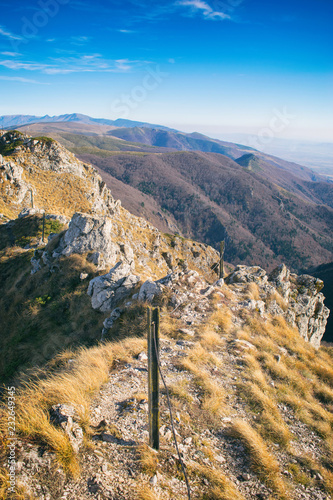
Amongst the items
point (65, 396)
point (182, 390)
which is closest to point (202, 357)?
point (182, 390)

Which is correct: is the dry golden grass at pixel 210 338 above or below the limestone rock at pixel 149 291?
below

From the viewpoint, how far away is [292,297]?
19750mm

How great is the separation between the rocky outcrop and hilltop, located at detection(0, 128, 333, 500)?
0.54 ft

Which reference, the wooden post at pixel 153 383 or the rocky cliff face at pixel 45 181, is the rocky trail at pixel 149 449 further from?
the rocky cliff face at pixel 45 181

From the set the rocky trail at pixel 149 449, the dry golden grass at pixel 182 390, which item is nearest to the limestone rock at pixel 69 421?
the rocky trail at pixel 149 449

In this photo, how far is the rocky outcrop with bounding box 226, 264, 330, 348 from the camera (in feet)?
51.4

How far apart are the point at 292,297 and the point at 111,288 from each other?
14.4 m

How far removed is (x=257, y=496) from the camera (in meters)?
4.46

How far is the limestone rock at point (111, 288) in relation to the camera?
42.5 feet

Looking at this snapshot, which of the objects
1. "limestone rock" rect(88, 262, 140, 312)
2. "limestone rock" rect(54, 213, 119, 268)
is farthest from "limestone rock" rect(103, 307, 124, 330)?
"limestone rock" rect(54, 213, 119, 268)

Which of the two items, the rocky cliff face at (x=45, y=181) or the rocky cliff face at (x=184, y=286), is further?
the rocky cliff face at (x=45, y=181)

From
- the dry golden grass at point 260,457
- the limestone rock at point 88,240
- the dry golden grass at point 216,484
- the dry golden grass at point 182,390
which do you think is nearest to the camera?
the dry golden grass at point 216,484

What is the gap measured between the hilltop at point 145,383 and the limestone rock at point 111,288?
6 cm

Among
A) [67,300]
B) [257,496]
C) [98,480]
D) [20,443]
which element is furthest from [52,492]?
[67,300]
